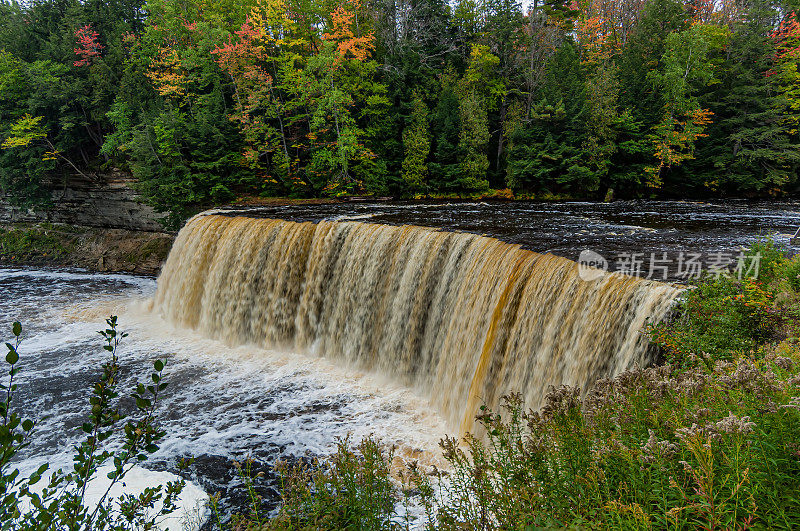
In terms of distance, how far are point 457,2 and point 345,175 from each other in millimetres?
13684

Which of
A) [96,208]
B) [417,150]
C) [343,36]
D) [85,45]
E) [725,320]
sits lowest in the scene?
[725,320]

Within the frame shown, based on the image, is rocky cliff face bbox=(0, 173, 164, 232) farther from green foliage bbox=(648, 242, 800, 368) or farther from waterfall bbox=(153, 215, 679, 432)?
green foliage bbox=(648, 242, 800, 368)

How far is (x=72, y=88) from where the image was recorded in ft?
73.2

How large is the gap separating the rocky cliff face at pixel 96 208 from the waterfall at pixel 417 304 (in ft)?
27.2

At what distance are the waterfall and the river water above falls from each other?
34 mm

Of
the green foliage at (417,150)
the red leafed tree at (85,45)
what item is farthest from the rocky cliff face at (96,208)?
the green foliage at (417,150)

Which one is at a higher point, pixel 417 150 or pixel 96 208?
pixel 417 150

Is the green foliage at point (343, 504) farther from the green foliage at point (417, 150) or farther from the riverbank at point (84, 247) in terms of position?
the green foliage at point (417, 150)

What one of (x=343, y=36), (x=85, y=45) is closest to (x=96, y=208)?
(x=85, y=45)

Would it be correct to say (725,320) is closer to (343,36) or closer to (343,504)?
(343,504)

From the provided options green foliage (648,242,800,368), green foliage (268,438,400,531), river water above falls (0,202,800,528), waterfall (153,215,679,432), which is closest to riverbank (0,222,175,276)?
river water above falls (0,202,800,528)

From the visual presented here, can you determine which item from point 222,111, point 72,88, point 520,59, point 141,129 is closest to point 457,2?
point 520,59

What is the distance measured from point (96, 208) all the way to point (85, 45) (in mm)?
8784

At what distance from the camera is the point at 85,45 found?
23.3m
